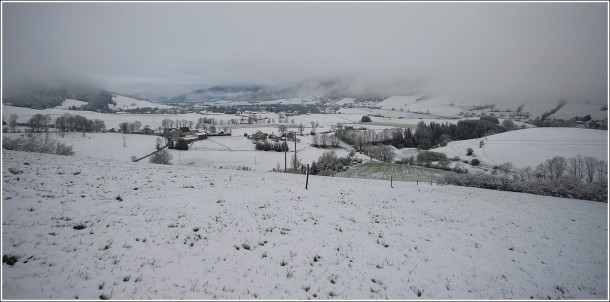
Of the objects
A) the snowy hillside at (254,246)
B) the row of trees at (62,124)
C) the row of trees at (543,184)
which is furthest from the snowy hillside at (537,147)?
the row of trees at (62,124)

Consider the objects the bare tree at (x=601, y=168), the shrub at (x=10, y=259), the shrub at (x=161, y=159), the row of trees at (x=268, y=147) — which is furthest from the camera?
the row of trees at (x=268, y=147)

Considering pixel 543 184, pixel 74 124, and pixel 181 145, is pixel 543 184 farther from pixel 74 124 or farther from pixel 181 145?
pixel 74 124

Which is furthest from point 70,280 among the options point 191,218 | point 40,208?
point 40,208

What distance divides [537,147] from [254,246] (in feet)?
384

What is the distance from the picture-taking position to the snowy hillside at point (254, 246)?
28.2ft

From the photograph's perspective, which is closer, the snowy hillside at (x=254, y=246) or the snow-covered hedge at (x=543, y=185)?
the snowy hillside at (x=254, y=246)

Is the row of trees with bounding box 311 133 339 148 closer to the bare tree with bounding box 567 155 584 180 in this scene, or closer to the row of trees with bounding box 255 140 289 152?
the row of trees with bounding box 255 140 289 152

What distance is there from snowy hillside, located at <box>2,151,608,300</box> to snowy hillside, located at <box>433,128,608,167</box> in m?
80.4

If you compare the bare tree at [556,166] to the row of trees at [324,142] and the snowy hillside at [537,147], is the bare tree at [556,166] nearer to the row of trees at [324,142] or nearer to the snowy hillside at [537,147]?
the snowy hillside at [537,147]

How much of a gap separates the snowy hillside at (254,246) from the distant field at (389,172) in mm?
49123

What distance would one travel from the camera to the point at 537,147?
89.9 meters

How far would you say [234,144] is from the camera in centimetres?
10206

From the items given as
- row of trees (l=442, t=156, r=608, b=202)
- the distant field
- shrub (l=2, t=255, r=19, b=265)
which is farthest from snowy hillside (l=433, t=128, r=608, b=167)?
shrub (l=2, t=255, r=19, b=265)

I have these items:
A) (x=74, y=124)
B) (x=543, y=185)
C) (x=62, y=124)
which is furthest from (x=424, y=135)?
(x=74, y=124)
